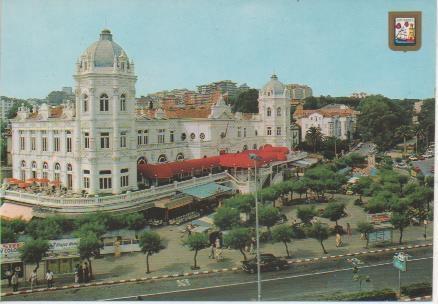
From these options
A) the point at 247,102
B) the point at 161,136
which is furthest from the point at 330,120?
the point at 161,136

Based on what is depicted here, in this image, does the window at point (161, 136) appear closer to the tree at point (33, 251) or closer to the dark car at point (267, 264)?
the dark car at point (267, 264)

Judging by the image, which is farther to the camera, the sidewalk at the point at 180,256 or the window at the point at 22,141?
the window at the point at 22,141

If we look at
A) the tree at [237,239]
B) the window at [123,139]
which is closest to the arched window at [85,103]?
→ the window at [123,139]

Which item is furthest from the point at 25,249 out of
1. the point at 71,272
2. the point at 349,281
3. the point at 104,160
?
the point at 349,281

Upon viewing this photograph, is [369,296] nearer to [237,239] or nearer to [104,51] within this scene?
[237,239]

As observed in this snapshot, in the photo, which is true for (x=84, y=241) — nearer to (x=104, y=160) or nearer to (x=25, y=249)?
(x=25, y=249)
